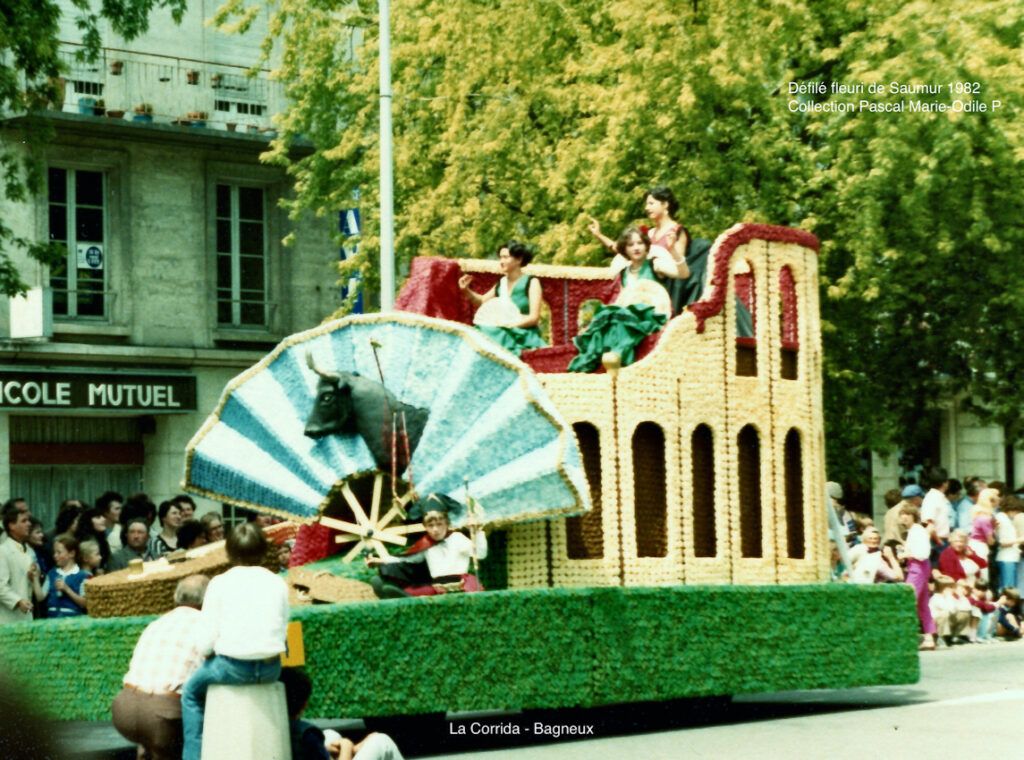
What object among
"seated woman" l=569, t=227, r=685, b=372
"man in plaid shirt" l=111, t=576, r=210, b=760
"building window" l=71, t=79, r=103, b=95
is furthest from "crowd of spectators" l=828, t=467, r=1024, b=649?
"building window" l=71, t=79, r=103, b=95

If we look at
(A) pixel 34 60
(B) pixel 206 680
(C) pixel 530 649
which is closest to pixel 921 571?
(C) pixel 530 649

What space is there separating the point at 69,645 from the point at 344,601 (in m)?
1.70

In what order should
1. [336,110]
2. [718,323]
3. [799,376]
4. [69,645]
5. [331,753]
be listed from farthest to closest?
[336,110]
[799,376]
[718,323]
[69,645]
[331,753]

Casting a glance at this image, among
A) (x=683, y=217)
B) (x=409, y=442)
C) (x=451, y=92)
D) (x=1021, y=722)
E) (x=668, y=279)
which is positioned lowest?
(x=1021, y=722)

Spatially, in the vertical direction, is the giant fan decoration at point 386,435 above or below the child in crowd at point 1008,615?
above

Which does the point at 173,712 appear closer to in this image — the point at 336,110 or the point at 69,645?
the point at 69,645

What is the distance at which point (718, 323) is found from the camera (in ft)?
45.6

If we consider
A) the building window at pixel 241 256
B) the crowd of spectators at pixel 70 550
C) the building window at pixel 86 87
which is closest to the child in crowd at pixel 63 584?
the crowd of spectators at pixel 70 550

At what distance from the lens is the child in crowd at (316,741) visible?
7988 mm

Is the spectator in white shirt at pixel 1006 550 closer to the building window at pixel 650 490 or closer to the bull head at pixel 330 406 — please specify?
the building window at pixel 650 490

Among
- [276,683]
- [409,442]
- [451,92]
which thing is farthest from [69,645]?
[451,92]

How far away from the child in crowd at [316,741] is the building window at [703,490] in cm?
517

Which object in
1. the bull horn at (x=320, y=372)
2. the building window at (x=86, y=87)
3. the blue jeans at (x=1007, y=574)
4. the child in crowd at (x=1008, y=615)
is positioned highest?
the building window at (x=86, y=87)

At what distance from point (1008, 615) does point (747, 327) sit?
9700mm
